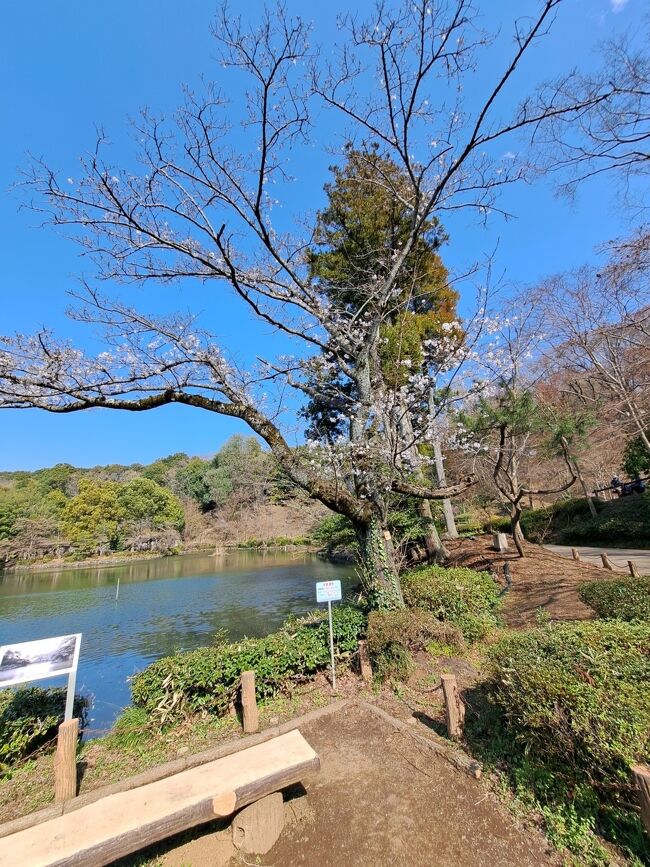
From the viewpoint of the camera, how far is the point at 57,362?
4.25 meters

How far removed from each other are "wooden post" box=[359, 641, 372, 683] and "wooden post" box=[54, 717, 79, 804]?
2.94 m

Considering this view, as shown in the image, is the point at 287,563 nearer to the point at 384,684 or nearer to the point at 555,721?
the point at 384,684

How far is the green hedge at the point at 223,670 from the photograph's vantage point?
12.6 feet

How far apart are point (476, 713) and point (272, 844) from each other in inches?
83.1

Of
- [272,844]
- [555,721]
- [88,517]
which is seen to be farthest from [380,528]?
[88,517]

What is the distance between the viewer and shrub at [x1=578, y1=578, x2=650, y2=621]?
12.5 ft

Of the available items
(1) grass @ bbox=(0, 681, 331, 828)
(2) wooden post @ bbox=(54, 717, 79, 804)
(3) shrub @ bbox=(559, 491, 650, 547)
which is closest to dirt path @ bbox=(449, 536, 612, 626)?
(1) grass @ bbox=(0, 681, 331, 828)

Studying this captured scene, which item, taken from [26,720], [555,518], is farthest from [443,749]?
[555,518]

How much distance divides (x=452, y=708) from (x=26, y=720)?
4.13 meters

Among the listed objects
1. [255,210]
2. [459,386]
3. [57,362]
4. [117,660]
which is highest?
[255,210]

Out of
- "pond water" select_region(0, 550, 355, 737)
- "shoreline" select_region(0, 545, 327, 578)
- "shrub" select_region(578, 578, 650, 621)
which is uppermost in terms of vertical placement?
"shoreline" select_region(0, 545, 327, 578)

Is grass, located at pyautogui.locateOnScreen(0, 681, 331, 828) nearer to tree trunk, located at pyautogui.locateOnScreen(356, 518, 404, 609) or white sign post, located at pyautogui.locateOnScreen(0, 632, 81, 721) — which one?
white sign post, located at pyautogui.locateOnScreen(0, 632, 81, 721)

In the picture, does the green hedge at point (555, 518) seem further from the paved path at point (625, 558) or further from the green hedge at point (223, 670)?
the green hedge at point (223, 670)

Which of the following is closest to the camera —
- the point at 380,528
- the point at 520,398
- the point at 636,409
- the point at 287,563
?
the point at 380,528
